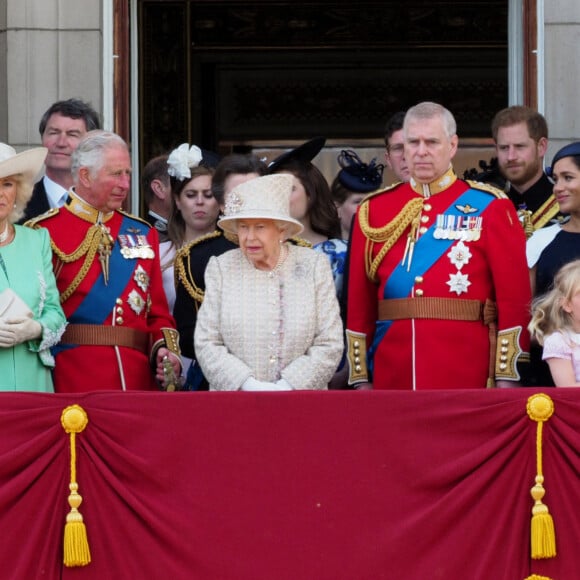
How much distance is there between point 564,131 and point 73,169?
2706 mm

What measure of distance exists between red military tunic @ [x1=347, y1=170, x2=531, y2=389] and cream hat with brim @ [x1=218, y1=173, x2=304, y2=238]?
1.36 feet

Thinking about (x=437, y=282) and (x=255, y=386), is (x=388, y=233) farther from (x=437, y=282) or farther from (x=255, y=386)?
(x=255, y=386)

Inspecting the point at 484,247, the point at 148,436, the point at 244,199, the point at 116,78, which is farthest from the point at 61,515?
the point at 116,78

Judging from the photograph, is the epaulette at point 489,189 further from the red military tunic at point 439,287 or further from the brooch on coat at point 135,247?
the brooch on coat at point 135,247

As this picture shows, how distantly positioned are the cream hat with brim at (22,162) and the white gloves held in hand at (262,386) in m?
1.17

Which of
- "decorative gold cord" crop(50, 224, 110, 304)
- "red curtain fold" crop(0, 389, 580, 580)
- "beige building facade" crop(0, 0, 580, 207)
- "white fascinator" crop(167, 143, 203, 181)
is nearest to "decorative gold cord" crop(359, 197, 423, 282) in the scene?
"red curtain fold" crop(0, 389, 580, 580)

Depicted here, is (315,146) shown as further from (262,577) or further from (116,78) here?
(262,577)

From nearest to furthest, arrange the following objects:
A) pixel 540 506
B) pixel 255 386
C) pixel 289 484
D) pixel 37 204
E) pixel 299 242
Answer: pixel 540 506 < pixel 289 484 < pixel 255 386 < pixel 299 242 < pixel 37 204

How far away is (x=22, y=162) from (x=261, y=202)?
90 centimetres

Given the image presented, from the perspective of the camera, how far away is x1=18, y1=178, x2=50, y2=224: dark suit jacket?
763 centimetres

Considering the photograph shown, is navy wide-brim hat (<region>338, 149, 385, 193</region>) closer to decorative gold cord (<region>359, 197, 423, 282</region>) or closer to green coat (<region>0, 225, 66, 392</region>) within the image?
decorative gold cord (<region>359, 197, 423, 282</region>)

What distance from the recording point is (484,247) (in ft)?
21.7

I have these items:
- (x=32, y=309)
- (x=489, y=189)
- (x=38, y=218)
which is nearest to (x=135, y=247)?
(x=38, y=218)

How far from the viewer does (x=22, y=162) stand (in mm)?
6562
